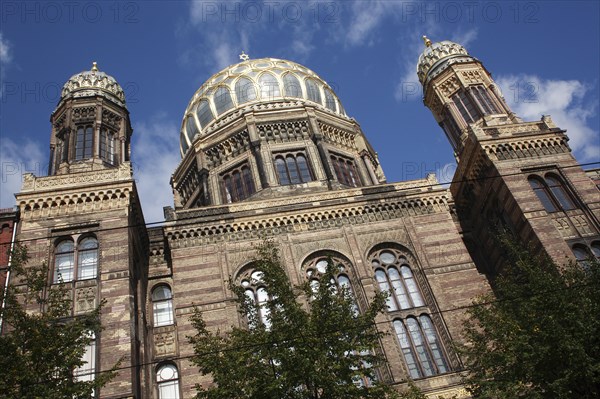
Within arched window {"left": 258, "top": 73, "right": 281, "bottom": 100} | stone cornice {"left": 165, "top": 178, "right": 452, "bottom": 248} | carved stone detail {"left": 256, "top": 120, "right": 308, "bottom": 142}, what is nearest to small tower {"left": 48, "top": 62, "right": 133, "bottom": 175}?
stone cornice {"left": 165, "top": 178, "right": 452, "bottom": 248}

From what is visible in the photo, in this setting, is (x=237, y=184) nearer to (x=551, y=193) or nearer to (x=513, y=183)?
(x=513, y=183)

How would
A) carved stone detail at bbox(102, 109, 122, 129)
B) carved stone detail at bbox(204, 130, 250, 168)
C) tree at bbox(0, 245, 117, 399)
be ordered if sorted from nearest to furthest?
tree at bbox(0, 245, 117, 399), carved stone detail at bbox(102, 109, 122, 129), carved stone detail at bbox(204, 130, 250, 168)

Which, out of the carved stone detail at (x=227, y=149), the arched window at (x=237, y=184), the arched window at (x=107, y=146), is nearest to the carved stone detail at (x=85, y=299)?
the arched window at (x=107, y=146)

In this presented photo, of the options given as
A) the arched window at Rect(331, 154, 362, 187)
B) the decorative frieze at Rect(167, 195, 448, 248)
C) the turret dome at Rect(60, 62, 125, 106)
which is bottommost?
the decorative frieze at Rect(167, 195, 448, 248)

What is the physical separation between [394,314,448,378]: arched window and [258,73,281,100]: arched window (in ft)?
58.2

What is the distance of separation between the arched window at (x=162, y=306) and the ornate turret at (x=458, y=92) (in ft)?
52.2

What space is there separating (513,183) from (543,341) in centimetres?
1032

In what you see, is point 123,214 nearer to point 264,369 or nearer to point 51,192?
point 51,192

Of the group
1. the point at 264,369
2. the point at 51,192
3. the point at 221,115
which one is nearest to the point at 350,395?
the point at 264,369

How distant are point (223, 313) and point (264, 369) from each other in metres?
7.79

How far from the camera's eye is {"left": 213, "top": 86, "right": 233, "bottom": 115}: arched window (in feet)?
113

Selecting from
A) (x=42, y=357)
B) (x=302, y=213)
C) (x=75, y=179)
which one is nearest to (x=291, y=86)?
(x=302, y=213)

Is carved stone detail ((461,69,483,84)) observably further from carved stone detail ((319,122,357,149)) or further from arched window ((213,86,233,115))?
arched window ((213,86,233,115))

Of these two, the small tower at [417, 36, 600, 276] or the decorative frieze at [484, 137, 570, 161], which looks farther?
the decorative frieze at [484, 137, 570, 161]
